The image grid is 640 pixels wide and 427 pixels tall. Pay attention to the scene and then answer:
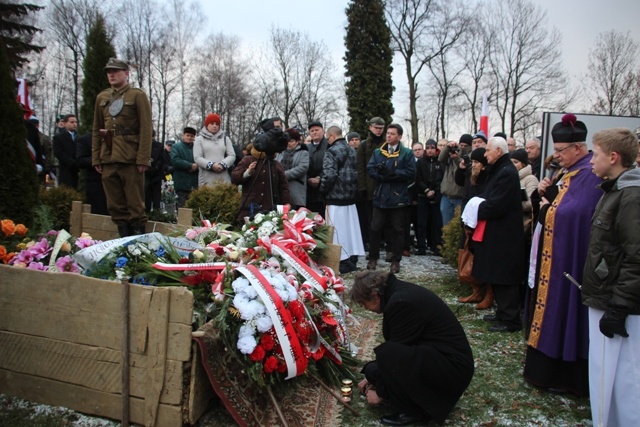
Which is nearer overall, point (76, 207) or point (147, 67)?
point (76, 207)

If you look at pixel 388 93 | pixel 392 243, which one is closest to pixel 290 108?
pixel 388 93

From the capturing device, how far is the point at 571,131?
151 inches

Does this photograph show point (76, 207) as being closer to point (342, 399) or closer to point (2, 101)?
point (2, 101)

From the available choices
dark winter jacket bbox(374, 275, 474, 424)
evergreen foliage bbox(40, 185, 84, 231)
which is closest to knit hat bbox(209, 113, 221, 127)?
evergreen foliage bbox(40, 185, 84, 231)

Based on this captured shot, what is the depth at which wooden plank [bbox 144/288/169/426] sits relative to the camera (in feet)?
9.50

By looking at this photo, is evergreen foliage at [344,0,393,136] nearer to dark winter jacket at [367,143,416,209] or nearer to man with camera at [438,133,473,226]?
man with camera at [438,133,473,226]

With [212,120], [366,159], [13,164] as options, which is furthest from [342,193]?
[13,164]

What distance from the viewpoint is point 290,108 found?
38.8 meters

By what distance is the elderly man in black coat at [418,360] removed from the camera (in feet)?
10.6

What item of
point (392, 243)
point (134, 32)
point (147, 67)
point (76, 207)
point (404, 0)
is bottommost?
point (392, 243)

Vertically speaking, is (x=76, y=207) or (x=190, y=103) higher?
(x=190, y=103)

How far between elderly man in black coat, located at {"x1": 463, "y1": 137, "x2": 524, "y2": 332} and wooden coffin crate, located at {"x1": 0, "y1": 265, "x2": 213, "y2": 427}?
3187 millimetres

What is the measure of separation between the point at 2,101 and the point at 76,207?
1.36 metres

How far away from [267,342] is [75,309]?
1.21 meters
